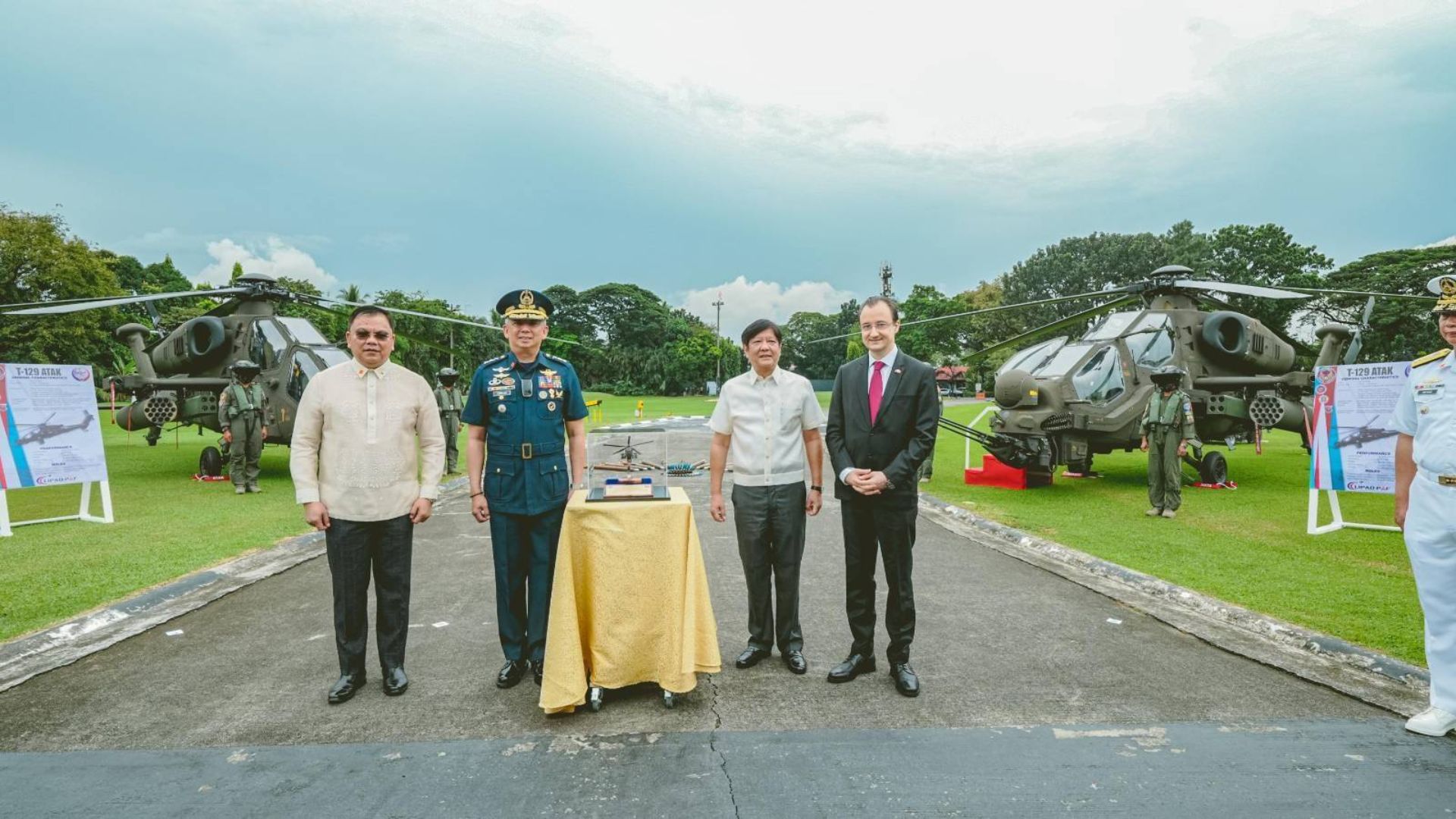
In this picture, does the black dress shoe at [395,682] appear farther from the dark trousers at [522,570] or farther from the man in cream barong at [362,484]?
the dark trousers at [522,570]

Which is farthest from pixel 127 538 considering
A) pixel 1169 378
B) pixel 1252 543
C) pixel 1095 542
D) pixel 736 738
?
pixel 1169 378

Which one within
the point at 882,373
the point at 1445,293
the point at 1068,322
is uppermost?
the point at 1068,322

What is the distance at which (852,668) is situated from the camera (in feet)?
12.4

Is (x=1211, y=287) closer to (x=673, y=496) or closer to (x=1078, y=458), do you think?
(x=1078, y=458)

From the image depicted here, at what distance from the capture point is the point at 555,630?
3377mm

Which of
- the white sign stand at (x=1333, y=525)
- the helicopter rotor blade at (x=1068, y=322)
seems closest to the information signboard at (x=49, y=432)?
the helicopter rotor blade at (x=1068, y=322)

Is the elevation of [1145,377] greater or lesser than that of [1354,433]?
greater

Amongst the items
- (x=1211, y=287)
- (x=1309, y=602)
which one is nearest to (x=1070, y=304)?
(x=1211, y=287)

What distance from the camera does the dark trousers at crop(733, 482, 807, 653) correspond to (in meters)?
3.92

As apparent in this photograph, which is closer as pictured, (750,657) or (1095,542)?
(750,657)

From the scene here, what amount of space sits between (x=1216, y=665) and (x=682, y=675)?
2849mm

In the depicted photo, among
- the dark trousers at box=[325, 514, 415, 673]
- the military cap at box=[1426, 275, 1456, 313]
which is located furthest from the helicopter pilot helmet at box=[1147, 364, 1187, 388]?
the dark trousers at box=[325, 514, 415, 673]

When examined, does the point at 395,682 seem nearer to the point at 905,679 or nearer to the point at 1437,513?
the point at 905,679

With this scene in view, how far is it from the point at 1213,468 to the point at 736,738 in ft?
37.0
